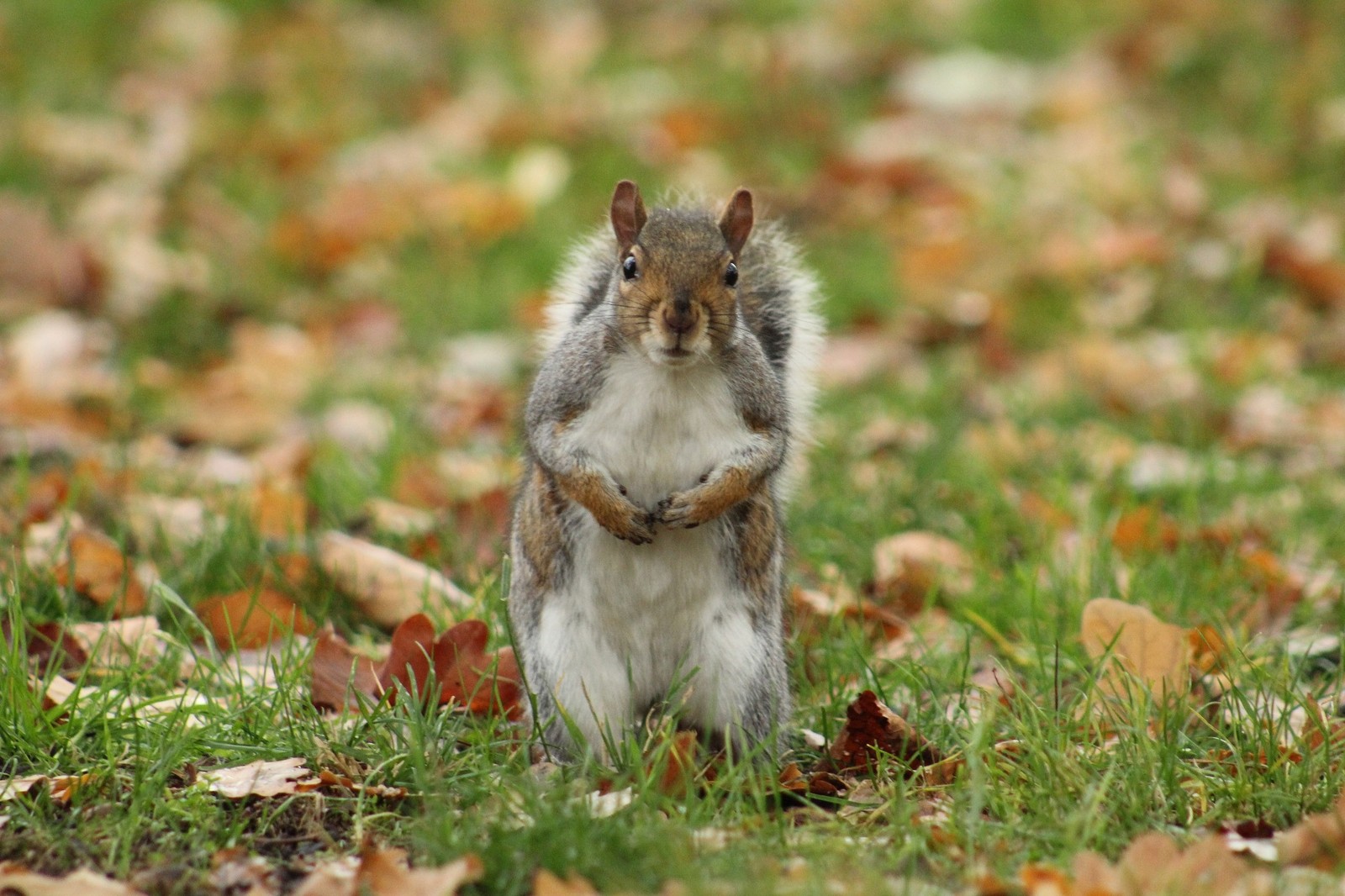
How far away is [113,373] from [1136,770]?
133 inches

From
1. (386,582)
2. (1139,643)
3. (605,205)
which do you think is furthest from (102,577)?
(605,205)

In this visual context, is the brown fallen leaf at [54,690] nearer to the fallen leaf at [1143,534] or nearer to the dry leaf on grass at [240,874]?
the dry leaf on grass at [240,874]

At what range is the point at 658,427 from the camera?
2.36 metres

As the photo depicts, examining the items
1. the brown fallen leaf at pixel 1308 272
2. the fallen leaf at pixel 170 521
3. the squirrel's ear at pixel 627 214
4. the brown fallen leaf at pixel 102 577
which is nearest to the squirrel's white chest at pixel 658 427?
the squirrel's ear at pixel 627 214

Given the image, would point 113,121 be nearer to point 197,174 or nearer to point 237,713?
point 197,174

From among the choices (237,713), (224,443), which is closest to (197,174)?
(224,443)

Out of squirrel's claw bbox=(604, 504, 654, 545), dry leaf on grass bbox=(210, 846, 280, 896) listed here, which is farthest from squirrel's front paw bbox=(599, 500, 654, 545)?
dry leaf on grass bbox=(210, 846, 280, 896)

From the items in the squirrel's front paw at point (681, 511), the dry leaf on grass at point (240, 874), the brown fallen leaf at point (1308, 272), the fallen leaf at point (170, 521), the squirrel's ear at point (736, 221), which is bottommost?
the fallen leaf at point (170, 521)

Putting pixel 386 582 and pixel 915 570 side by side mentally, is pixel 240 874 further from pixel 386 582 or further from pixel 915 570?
pixel 915 570

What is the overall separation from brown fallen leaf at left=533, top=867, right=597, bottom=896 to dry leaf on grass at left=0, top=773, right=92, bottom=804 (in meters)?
0.68

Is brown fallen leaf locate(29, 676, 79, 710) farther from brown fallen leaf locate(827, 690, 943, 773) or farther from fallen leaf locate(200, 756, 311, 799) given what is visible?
brown fallen leaf locate(827, 690, 943, 773)

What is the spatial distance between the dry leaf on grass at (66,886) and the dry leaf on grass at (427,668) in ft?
2.06

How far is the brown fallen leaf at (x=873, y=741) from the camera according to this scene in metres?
2.43

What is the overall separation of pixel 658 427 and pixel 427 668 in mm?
589
